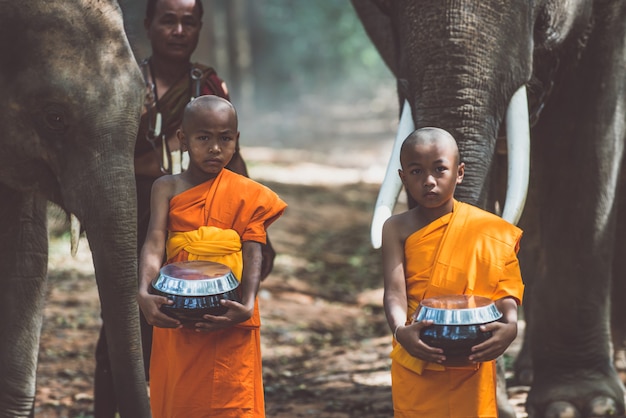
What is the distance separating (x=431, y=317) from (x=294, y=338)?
4293 mm

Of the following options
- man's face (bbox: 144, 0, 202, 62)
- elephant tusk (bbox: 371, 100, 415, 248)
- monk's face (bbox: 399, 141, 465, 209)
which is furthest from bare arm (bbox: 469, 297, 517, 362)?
man's face (bbox: 144, 0, 202, 62)

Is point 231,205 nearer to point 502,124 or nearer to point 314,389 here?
point 502,124

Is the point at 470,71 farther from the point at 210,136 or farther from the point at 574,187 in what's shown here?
the point at 574,187

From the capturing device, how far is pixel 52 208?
5.23 meters

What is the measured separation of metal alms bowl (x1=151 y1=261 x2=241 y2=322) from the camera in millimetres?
3525

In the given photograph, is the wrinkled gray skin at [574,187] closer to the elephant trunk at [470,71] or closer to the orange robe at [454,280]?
the elephant trunk at [470,71]

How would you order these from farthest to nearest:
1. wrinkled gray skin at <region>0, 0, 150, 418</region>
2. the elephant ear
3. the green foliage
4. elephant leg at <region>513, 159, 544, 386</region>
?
1. the green foliage
2. the elephant ear
3. elephant leg at <region>513, 159, 544, 386</region>
4. wrinkled gray skin at <region>0, 0, 150, 418</region>

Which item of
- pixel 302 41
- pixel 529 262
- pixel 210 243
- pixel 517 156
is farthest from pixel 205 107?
pixel 302 41

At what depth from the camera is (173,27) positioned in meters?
4.74

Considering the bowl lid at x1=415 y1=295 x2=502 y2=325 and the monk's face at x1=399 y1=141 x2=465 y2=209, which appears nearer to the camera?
the bowl lid at x1=415 y1=295 x2=502 y2=325

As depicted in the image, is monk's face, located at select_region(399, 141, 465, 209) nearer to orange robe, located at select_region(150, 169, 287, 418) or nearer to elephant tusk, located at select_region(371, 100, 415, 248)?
elephant tusk, located at select_region(371, 100, 415, 248)

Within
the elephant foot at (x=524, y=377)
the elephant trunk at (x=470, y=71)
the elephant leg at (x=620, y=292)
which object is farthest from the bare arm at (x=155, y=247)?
the elephant leg at (x=620, y=292)

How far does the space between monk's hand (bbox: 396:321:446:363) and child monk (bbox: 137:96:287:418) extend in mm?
520

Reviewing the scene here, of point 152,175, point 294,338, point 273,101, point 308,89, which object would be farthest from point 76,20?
point 308,89
